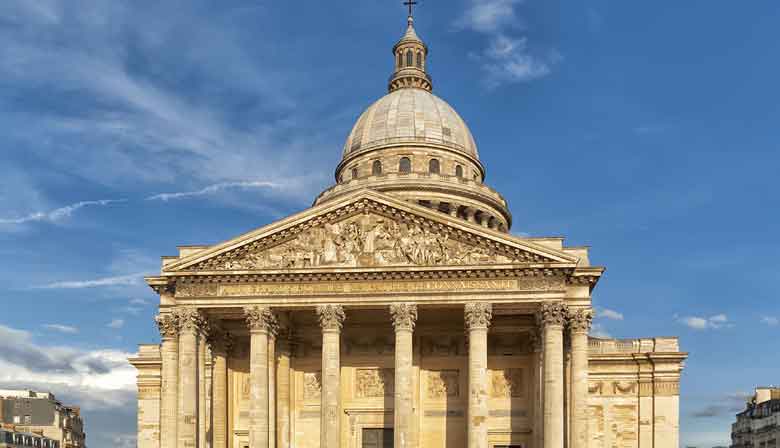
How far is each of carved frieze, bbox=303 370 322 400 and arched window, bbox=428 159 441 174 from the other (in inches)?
911

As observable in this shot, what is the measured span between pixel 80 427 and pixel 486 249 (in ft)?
249

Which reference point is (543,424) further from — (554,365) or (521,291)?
(521,291)

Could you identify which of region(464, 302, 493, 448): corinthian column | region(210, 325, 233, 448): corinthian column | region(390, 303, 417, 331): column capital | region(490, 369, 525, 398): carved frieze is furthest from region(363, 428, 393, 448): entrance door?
region(390, 303, 417, 331): column capital

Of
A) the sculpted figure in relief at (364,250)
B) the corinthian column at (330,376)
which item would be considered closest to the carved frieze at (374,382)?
the corinthian column at (330,376)

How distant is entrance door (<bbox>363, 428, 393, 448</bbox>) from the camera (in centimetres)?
Result: 4138

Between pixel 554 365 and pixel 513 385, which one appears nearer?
pixel 554 365

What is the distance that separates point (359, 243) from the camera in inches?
1465

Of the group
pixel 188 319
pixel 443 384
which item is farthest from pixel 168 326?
pixel 443 384

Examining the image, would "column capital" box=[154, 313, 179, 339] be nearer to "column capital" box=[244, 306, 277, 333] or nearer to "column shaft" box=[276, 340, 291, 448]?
"column capital" box=[244, 306, 277, 333]

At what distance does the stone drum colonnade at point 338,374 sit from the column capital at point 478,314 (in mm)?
21

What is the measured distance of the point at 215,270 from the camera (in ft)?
123

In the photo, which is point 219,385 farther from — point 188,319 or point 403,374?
point 403,374

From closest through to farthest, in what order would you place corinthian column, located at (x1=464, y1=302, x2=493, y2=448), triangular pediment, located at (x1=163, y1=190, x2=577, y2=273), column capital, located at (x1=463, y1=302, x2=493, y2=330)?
corinthian column, located at (x1=464, y1=302, x2=493, y2=448) < column capital, located at (x1=463, y1=302, x2=493, y2=330) < triangular pediment, located at (x1=163, y1=190, x2=577, y2=273)

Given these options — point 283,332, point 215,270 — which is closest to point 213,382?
point 283,332
